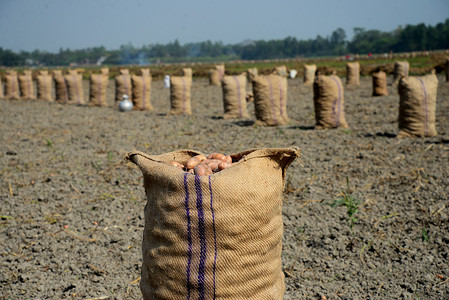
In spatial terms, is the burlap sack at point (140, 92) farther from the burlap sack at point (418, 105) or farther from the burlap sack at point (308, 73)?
the burlap sack at point (308, 73)

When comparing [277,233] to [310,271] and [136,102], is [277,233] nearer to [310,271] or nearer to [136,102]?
[310,271]

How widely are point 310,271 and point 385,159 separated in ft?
9.43

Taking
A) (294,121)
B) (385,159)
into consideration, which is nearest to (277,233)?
(385,159)

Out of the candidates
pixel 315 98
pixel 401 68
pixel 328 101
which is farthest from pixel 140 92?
pixel 401 68

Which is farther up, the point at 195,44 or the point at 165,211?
the point at 195,44

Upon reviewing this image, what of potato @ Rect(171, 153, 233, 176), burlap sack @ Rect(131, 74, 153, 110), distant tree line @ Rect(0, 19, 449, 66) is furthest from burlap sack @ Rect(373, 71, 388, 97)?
distant tree line @ Rect(0, 19, 449, 66)

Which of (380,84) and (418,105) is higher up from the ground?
(380,84)

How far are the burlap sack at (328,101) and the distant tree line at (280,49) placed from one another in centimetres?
8549

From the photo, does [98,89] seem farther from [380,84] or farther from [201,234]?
[201,234]

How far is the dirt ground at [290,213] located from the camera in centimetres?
270

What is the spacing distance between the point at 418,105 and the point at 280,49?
453 ft

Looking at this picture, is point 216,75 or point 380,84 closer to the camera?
point 380,84

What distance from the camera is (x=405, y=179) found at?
4.43 meters

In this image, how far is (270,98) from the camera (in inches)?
301
